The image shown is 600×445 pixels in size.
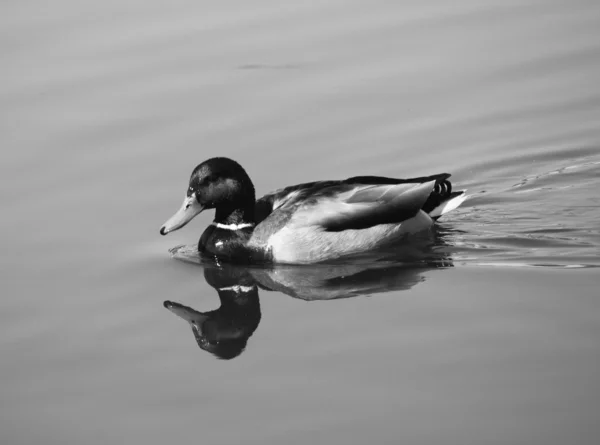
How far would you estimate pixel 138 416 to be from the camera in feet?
20.4

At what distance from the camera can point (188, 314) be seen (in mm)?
7789

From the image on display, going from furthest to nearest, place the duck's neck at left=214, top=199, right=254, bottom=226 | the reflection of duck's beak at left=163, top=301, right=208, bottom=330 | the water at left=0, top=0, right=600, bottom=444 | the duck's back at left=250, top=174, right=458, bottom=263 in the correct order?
the duck's neck at left=214, top=199, right=254, bottom=226 < the duck's back at left=250, top=174, right=458, bottom=263 < the reflection of duck's beak at left=163, top=301, right=208, bottom=330 < the water at left=0, top=0, right=600, bottom=444

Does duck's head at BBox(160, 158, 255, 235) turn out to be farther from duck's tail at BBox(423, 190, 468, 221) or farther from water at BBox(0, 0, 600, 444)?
duck's tail at BBox(423, 190, 468, 221)

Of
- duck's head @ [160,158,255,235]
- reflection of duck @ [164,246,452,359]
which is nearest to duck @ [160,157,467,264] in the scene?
duck's head @ [160,158,255,235]

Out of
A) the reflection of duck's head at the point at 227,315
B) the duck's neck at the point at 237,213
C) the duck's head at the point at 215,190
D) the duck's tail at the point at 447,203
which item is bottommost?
the reflection of duck's head at the point at 227,315


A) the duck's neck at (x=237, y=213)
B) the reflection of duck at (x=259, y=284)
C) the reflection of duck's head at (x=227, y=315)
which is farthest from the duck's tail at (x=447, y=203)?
the reflection of duck's head at (x=227, y=315)

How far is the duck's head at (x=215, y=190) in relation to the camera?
8914 millimetres

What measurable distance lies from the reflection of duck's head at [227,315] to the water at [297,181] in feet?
0.26

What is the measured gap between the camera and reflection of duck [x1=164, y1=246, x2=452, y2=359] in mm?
7430

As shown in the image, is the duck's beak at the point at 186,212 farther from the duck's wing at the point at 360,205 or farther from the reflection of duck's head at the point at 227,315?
the duck's wing at the point at 360,205

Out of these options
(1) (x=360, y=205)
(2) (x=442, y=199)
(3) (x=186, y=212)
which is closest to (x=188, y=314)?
(3) (x=186, y=212)

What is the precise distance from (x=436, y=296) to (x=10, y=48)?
7.66 meters

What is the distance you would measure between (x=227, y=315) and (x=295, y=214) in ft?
4.57

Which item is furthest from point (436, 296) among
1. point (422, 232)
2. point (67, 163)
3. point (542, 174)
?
point (67, 163)
